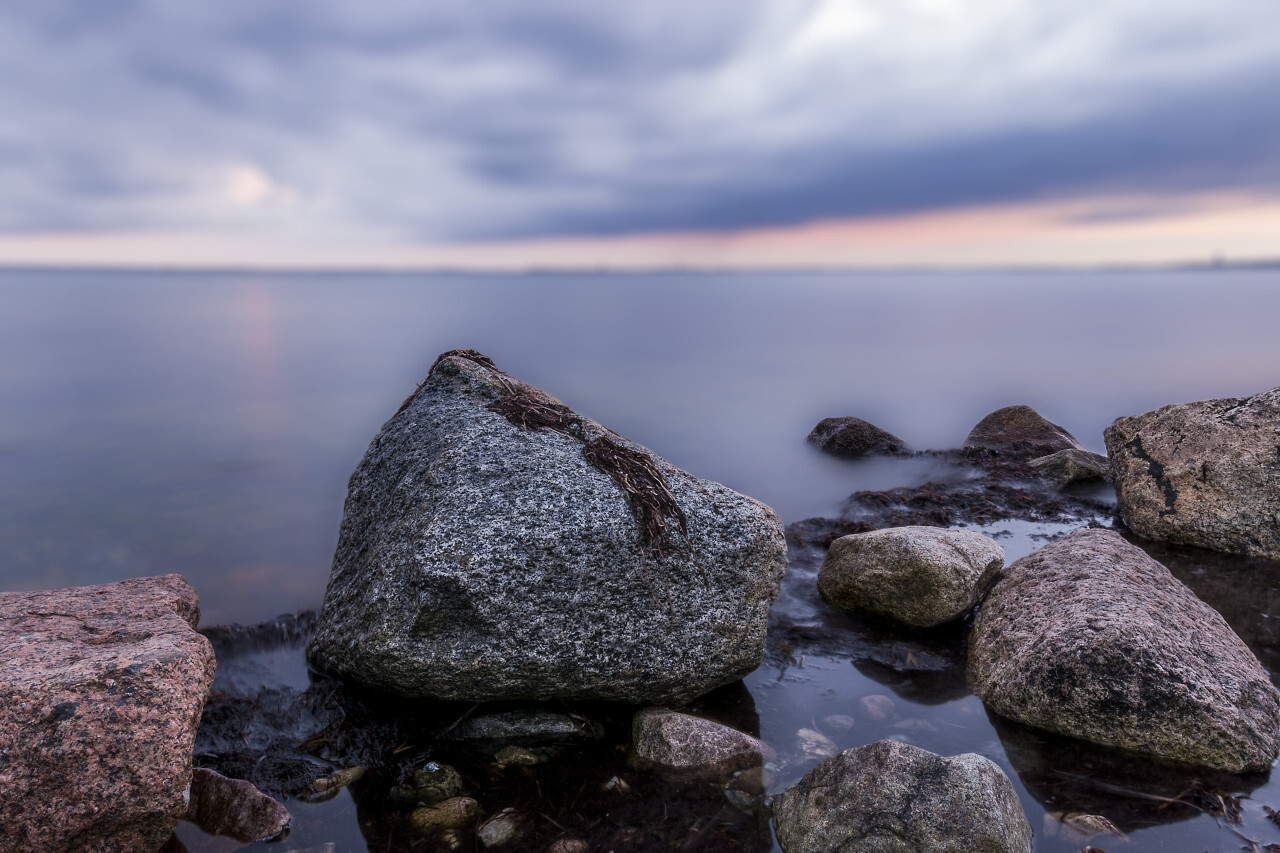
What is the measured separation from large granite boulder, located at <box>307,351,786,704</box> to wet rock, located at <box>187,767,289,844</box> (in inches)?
39.1

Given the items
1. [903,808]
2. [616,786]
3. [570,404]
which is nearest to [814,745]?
[903,808]

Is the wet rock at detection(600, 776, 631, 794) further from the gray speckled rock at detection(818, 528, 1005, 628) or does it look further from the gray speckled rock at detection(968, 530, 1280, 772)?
the gray speckled rock at detection(818, 528, 1005, 628)

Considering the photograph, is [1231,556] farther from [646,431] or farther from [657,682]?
[646,431]

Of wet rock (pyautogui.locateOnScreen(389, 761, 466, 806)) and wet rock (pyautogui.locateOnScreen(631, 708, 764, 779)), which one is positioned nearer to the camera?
wet rock (pyautogui.locateOnScreen(389, 761, 466, 806))

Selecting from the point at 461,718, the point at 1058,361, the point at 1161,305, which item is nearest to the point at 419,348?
the point at 1058,361

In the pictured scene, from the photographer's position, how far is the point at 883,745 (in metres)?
4.31

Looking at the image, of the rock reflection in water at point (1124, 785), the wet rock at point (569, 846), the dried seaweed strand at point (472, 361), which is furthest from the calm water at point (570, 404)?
the dried seaweed strand at point (472, 361)

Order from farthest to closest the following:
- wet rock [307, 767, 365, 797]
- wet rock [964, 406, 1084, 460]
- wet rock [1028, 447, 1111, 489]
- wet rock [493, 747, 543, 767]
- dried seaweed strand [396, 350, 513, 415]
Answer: wet rock [964, 406, 1084, 460] → wet rock [1028, 447, 1111, 489] → dried seaweed strand [396, 350, 513, 415] → wet rock [493, 747, 543, 767] → wet rock [307, 767, 365, 797]

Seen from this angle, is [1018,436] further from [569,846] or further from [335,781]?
[335,781]

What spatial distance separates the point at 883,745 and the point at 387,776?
3.05 metres

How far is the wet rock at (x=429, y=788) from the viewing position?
4523 mm

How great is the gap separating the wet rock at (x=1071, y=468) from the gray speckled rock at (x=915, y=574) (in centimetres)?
501

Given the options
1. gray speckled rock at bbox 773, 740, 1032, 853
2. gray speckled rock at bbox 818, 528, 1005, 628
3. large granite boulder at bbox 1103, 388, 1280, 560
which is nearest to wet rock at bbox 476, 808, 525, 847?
gray speckled rock at bbox 773, 740, 1032, 853

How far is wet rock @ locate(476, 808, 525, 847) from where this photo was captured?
4229 millimetres
